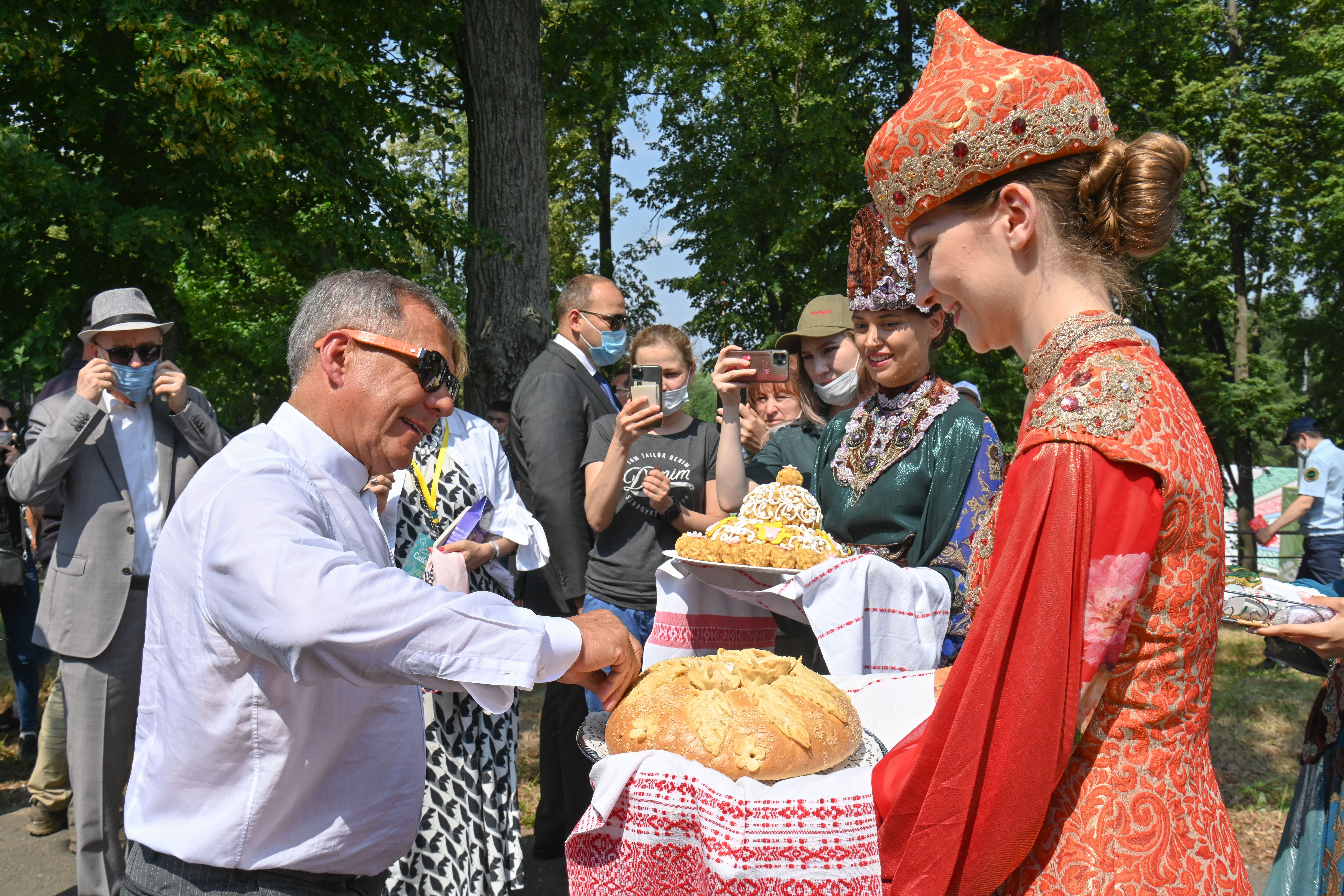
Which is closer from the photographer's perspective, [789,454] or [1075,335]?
[1075,335]

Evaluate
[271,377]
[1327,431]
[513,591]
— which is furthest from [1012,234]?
[1327,431]

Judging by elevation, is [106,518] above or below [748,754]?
above

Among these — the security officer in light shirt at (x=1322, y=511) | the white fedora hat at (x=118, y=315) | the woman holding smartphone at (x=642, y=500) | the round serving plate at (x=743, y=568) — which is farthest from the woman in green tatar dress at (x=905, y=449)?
the security officer in light shirt at (x=1322, y=511)

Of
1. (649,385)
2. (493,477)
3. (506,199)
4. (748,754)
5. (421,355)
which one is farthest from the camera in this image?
(506,199)

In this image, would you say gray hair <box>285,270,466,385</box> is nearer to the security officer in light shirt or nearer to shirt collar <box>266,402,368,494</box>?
shirt collar <box>266,402,368,494</box>

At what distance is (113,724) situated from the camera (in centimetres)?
401

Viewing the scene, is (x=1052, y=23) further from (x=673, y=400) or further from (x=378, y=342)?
(x=378, y=342)

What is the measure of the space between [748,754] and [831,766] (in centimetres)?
18

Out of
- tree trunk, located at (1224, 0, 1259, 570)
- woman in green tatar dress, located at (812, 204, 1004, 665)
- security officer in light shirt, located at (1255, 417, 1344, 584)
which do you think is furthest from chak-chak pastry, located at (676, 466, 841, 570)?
tree trunk, located at (1224, 0, 1259, 570)

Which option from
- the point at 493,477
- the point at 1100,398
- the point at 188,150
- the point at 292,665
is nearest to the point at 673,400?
the point at 493,477

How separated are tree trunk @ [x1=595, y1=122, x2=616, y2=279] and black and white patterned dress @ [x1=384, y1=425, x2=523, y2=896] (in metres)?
19.3

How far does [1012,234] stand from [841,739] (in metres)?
1.11

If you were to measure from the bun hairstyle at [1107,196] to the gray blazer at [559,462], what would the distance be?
3.13m

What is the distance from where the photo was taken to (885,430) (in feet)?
10.3
